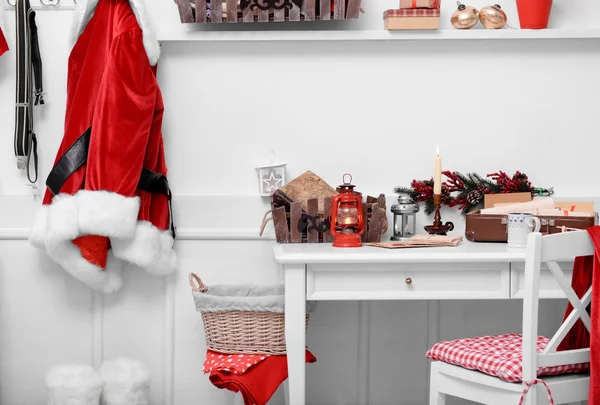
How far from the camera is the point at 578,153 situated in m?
2.90

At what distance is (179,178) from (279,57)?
1.96 ft

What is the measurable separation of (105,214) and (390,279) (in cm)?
97

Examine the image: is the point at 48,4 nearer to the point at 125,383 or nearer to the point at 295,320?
the point at 125,383

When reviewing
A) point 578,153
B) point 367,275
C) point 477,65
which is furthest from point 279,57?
point 578,153

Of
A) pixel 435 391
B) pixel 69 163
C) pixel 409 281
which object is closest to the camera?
pixel 435 391

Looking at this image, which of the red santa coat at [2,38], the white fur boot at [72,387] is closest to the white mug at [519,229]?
the white fur boot at [72,387]

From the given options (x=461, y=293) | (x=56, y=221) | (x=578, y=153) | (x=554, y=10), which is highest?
(x=554, y=10)

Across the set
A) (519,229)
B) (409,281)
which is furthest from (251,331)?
(519,229)

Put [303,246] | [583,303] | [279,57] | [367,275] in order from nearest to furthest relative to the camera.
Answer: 1. [583,303]
2. [367,275]
3. [303,246]
4. [279,57]

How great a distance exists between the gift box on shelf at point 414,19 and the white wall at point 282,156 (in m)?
0.10

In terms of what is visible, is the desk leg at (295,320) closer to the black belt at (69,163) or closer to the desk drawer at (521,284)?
the desk drawer at (521,284)

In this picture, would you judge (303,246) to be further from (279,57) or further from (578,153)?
(578,153)

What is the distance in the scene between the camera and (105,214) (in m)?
2.52

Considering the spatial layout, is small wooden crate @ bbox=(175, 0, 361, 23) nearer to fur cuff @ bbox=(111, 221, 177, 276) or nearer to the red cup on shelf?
the red cup on shelf
